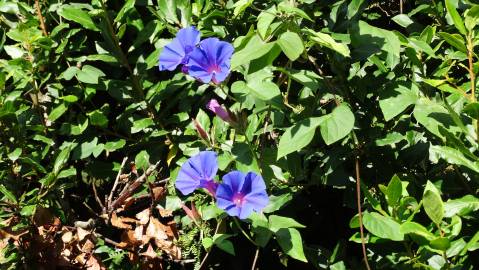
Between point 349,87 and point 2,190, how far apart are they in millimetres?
1326

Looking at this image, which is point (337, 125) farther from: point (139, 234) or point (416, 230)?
point (139, 234)

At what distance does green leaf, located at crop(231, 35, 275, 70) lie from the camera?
151 cm

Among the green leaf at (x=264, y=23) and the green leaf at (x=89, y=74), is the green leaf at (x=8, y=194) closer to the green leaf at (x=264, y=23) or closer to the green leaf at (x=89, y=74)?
the green leaf at (x=89, y=74)

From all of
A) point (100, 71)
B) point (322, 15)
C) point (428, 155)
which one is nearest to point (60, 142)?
point (100, 71)

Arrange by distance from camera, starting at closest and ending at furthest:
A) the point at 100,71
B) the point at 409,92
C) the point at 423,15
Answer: the point at 409,92 → the point at 100,71 → the point at 423,15

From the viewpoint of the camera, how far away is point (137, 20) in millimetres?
2543

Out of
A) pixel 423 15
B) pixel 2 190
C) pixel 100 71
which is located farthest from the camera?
pixel 423 15

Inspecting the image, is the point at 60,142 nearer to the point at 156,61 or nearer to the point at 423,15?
the point at 156,61

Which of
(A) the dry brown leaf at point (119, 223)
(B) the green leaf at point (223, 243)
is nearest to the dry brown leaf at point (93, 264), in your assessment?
(A) the dry brown leaf at point (119, 223)

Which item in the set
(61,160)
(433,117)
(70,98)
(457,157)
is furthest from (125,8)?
(457,157)

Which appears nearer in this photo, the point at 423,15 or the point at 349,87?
the point at 349,87

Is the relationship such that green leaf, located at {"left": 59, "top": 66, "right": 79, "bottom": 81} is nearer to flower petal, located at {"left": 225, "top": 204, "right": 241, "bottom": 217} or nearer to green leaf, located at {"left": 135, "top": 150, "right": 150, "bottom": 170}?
green leaf, located at {"left": 135, "top": 150, "right": 150, "bottom": 170}

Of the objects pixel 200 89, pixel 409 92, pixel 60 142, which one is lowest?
pixel 60 142

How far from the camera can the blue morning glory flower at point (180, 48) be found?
187 centimetres
